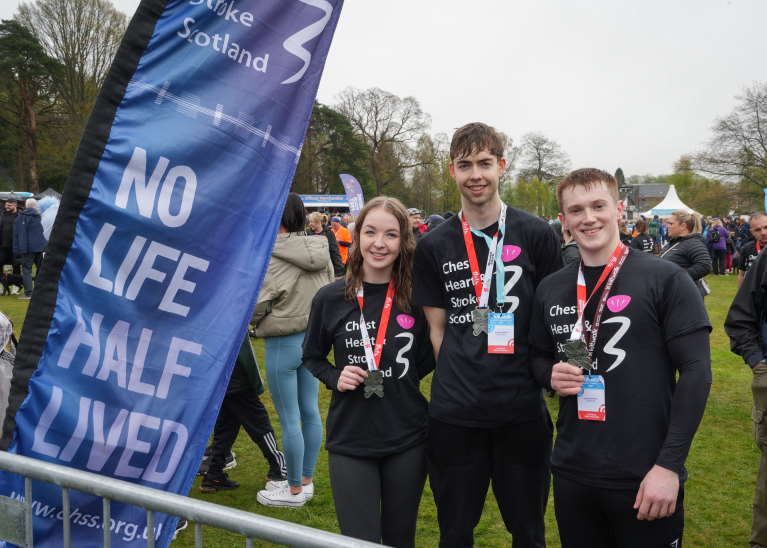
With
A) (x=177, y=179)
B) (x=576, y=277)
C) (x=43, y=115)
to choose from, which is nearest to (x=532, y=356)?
(x=576, y=277)

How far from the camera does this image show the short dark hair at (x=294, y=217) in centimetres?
400

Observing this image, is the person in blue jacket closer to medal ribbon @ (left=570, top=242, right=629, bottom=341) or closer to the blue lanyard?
the blue lanyard

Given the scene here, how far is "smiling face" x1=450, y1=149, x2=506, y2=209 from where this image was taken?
2.37m

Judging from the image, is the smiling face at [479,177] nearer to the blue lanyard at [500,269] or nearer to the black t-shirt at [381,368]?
the blue lanyard at [500,269]

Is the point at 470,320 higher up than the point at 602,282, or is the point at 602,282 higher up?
the point at 602,282

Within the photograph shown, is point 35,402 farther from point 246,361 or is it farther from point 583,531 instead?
point 246,361

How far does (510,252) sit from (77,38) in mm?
37183

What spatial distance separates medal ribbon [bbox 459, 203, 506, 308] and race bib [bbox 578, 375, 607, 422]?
497 mm

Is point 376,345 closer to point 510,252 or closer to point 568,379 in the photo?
point 510,252

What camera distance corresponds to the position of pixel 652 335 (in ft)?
6.26

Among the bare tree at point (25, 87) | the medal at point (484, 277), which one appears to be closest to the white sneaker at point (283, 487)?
the medal at point (484, 277)

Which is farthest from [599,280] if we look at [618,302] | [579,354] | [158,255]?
[158,255]

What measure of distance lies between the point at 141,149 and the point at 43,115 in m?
39.0

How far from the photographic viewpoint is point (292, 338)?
393 cm
